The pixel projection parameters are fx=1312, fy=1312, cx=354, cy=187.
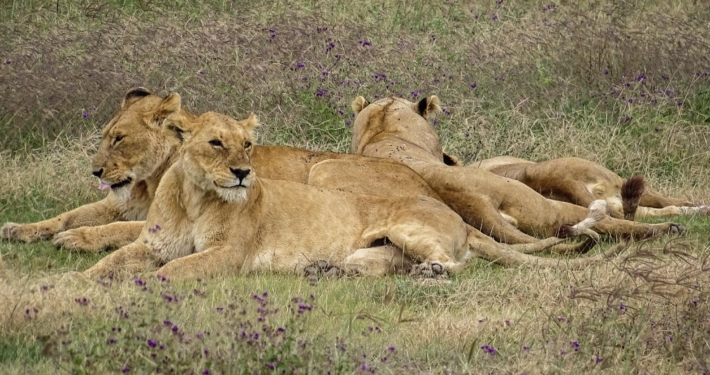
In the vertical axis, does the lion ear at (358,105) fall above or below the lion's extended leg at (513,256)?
below

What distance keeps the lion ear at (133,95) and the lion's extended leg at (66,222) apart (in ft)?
2.16

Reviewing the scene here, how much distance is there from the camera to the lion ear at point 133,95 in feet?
28.9

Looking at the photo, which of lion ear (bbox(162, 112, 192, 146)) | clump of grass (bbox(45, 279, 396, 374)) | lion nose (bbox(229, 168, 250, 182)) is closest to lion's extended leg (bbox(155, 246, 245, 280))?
lion nose (bbox(229, 168, 250, 182))

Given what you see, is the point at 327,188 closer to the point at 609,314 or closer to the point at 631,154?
the point at 609,314

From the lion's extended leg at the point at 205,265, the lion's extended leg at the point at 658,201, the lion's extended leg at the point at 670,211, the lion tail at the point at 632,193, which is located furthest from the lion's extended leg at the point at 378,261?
the lion's extended leg at the point at 658,201

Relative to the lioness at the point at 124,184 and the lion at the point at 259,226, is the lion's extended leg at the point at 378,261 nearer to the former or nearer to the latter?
the lion at the point at 259,226

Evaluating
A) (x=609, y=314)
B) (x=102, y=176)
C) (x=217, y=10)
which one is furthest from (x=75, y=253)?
(x=217, y=10)

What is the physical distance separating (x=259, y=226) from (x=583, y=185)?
3162 mm

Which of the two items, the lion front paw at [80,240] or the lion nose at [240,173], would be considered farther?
the lion front paw at [80,240]

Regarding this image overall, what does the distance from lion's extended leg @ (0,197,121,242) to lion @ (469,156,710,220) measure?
3190mm

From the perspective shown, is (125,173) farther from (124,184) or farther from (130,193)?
(130,193)

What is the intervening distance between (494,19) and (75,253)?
7683 millimetres

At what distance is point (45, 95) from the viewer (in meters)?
11.3

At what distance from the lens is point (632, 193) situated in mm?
9469
